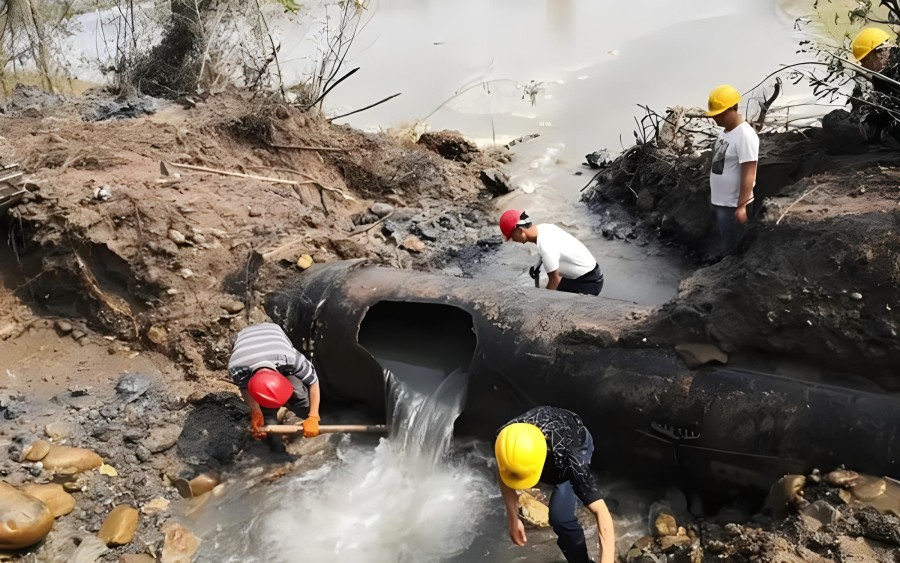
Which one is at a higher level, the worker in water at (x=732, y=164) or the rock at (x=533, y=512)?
the worker in water at (x=732, y=164)

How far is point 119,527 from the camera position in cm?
370

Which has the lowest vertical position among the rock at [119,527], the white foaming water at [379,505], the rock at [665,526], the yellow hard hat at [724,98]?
the white foaming water at [379,505]

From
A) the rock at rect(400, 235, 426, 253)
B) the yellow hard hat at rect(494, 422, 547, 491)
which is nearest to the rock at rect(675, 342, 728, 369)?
the yellow hard hat at rect(494, 422, 547, 491)

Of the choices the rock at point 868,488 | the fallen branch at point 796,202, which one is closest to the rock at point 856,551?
the rock at point 868,488

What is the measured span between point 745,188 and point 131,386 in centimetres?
442

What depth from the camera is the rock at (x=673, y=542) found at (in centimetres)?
322

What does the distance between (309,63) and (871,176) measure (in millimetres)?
10301

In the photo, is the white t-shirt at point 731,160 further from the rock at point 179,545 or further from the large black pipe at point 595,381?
the rock at point 179,545

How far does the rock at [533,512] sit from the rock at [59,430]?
2.84m

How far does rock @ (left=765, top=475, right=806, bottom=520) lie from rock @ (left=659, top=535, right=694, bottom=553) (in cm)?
42

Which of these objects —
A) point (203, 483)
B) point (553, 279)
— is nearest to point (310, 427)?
point (203, 483)

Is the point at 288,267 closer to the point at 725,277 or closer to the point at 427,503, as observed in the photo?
the point at 427,503

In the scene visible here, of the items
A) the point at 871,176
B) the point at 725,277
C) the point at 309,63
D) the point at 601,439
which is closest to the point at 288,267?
the point at 601,439

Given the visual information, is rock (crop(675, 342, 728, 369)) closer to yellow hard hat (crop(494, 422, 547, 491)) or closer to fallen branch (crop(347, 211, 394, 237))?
yellow hard hat (crop(494, 422, 547, 491))
